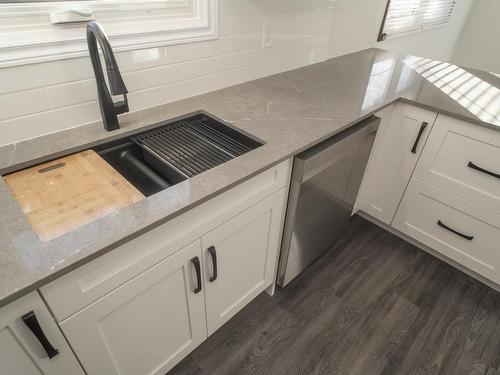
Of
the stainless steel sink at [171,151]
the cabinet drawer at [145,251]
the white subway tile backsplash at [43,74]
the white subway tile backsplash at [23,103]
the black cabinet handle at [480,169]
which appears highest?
the white subway tile backsplash at [43,74]

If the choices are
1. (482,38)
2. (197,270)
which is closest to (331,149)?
(197,270)

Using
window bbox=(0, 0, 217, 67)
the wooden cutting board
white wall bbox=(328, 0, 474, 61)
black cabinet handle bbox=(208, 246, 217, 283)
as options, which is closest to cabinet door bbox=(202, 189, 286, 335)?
black cabinet handle bbox=(208, 246, 217, 283)

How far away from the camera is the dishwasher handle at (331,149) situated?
113cm

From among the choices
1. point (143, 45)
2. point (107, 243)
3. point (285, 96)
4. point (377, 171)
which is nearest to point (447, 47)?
point (377, 171)

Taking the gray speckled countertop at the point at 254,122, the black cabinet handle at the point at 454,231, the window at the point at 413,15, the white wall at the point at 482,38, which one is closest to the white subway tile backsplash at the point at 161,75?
the gray speckled countertop at the point at 254,122

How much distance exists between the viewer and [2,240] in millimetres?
669

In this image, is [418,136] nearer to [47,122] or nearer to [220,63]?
[220,63]

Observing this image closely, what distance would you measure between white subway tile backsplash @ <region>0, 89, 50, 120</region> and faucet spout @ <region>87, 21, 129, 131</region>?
18cm

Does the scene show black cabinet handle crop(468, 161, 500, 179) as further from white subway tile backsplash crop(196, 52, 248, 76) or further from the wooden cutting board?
the wooden cutting board

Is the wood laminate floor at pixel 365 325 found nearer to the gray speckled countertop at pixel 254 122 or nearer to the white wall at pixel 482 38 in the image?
the gray speckled countertop at pixel 254 122

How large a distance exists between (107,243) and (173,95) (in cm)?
87

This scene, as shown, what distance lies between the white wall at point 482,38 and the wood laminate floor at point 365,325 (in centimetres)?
320

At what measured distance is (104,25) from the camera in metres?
1.09

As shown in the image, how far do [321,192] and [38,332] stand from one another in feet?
3.57
